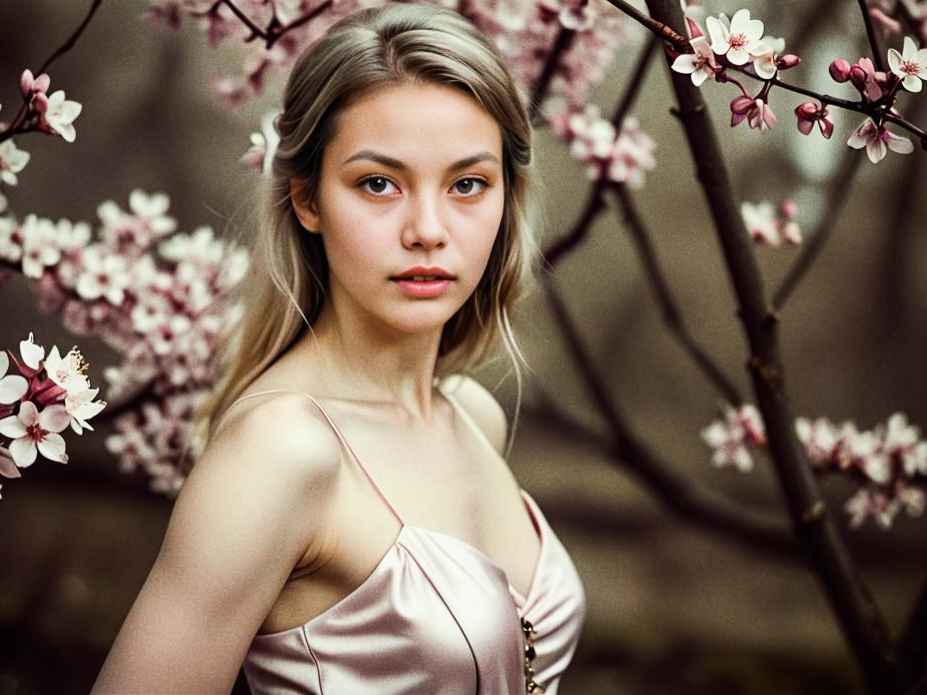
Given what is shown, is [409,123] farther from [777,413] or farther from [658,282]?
[658,282]

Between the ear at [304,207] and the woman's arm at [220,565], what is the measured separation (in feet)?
0.82

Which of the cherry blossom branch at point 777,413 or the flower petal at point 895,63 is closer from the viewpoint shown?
the flower petal at point 895,63

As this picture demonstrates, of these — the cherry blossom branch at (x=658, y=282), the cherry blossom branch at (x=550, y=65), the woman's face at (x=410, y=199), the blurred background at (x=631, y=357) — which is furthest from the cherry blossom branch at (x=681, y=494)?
the woman's face at (x=410, y=199)

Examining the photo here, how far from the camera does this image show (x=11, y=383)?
83 centimetres

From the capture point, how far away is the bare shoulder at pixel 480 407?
1430 mm

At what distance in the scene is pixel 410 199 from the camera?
1.04 metres

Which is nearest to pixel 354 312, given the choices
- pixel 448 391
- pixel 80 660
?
pixel 448 391

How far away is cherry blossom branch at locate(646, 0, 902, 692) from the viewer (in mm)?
1258

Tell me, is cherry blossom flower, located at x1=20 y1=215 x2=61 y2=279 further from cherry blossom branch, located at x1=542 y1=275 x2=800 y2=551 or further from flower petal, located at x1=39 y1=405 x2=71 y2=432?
cherry blossom branch, located at x1=542 y1=275 x2=800 y2=551

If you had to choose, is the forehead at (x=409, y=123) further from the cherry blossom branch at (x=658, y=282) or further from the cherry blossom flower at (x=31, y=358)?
the cherry blossom branch at (x=658, y=282)

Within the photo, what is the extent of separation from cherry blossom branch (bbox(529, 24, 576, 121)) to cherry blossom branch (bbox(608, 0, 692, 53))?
2.00 ft

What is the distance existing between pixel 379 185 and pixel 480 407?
19.3 inches

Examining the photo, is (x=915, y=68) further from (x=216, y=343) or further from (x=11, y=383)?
(x=216, y=343)

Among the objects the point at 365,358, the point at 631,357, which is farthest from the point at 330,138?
the point at 631,357
